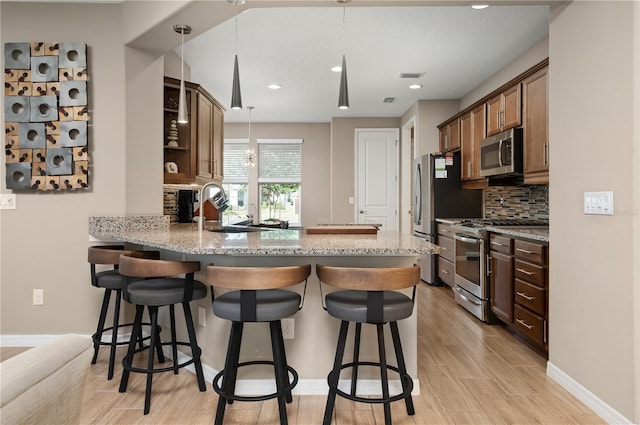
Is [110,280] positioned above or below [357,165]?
below

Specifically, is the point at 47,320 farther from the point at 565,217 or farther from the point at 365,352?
the point at 565,217

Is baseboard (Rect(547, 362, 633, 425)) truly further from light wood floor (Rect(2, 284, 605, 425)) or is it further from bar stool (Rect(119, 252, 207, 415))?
bar stool (Rect(119, 252, 207, 415))

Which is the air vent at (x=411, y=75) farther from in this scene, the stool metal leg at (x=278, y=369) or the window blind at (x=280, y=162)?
the stool metal leg at (x=278, y=369)

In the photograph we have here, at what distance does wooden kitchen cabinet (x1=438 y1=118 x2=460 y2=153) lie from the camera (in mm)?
5036

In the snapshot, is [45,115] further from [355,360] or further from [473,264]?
[473,264]

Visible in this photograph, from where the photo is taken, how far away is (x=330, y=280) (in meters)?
1.81

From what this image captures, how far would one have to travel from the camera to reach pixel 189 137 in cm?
366

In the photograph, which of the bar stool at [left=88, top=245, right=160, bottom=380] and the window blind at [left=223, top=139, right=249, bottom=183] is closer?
the bar stool at [left=88, top=245, right=160, bottom=380]

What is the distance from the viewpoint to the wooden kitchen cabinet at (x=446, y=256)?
4.48 meters

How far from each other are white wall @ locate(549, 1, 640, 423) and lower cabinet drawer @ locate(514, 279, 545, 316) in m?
0.26

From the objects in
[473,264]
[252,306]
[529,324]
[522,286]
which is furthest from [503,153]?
[252,306]

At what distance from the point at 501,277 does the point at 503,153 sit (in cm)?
121

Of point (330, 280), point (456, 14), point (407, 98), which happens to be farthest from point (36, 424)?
point (407, 98)

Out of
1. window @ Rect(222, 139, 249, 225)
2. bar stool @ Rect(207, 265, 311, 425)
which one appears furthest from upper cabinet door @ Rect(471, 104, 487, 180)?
window @ Rect(222, 139, 249, 225)
